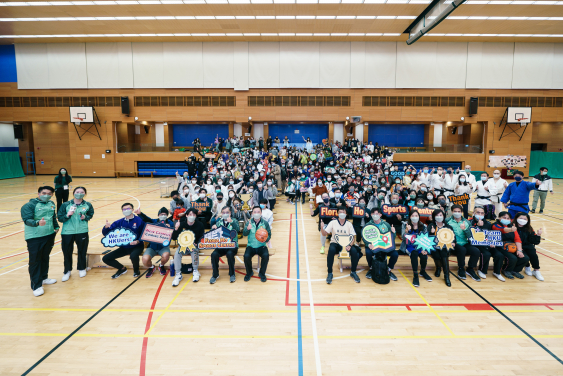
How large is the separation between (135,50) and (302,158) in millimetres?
23389

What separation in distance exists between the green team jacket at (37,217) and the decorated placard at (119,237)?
48.9 inches

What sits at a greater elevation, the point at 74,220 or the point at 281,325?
the point at 74,220

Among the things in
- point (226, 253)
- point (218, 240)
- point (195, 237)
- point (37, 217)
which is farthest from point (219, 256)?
point (37, 217)

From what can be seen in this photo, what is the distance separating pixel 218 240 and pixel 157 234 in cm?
170

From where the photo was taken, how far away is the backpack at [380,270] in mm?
7523

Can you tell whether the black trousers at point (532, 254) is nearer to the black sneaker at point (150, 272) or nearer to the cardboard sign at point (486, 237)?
the cardboard sign at point (486, 237)

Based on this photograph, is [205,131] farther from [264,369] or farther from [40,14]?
[264,369]

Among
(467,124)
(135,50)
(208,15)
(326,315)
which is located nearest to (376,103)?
(467,124)

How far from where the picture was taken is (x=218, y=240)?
25.4 feet

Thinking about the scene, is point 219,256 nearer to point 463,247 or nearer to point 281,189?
point 463,247

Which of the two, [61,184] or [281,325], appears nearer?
[281,325]

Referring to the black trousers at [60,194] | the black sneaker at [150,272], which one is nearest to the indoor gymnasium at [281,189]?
the black sneaker at [150,272]

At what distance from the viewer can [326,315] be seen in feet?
20.2

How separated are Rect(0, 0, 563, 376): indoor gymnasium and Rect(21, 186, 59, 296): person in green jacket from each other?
4 cm
